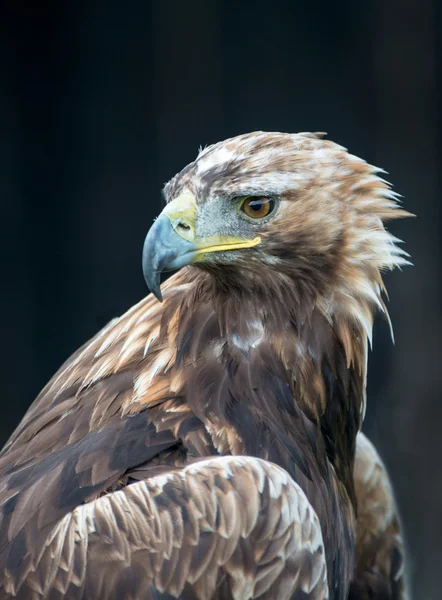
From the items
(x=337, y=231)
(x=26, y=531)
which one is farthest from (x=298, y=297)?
(x=26, y=531)

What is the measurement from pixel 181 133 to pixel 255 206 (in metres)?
3.16

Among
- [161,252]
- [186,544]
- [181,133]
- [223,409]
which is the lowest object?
[186,544]

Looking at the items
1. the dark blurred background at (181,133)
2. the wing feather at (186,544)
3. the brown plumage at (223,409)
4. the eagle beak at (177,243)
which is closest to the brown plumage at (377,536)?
the brown plumage at (223,409)

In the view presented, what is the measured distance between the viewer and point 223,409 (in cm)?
289

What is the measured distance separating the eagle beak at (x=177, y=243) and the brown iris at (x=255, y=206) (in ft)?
0.22

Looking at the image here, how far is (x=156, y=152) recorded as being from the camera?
6047 mm

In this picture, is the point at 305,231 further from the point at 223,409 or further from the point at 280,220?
the point at 223,409

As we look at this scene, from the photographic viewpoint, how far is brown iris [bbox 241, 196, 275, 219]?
2906 mm

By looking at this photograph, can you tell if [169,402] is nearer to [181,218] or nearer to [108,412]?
[108,412]

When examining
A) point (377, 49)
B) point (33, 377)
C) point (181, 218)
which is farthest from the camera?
point (33, 377)

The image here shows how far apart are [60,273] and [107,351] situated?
3.05 meters

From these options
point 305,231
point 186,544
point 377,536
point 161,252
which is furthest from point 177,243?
point 377,536

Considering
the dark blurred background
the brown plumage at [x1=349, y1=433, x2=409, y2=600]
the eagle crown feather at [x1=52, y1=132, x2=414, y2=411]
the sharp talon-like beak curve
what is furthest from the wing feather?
the dark blurred background

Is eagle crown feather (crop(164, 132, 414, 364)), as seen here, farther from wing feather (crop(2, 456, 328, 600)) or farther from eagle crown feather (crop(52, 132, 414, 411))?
wing feather (crop(2, 456, 328, 600))
